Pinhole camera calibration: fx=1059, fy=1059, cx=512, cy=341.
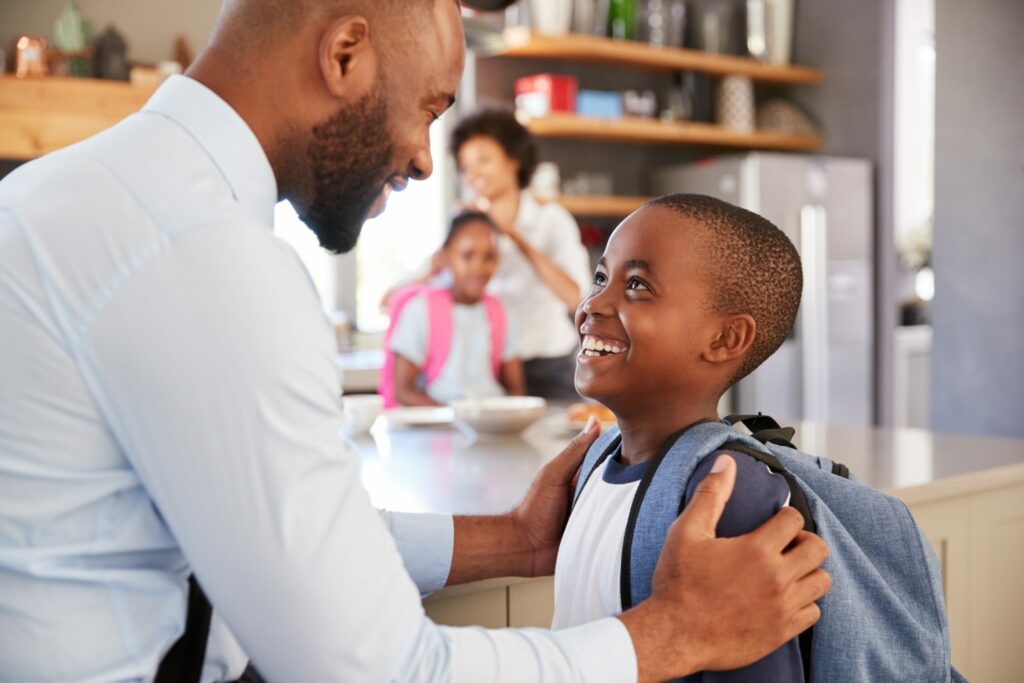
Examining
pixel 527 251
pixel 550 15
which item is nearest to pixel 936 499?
pixel 527 251

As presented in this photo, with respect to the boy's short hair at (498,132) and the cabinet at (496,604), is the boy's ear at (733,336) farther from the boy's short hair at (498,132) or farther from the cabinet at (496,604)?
the boy's short hair at (498,132)

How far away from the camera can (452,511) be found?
4.63ft

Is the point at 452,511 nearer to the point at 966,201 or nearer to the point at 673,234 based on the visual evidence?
the point at 673,234

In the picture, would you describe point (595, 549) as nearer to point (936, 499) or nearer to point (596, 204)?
point (936, 499)

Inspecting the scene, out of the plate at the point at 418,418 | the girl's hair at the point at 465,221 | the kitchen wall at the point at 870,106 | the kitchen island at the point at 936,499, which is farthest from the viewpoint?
the kitchen wall at the point at 870,106

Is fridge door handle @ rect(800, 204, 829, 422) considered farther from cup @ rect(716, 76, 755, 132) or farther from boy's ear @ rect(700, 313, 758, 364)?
boy's ear @ rect(700, 313, 758, 364)

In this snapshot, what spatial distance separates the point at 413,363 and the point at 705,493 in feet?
7.34

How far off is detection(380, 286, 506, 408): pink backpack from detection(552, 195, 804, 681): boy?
1.99m

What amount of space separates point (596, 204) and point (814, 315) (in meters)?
1.25

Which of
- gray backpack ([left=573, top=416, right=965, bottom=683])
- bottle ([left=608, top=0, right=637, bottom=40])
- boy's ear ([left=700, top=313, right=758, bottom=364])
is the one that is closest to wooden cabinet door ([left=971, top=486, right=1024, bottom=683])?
gray backpack ([left=573, top=416, right=965, bottom=683])

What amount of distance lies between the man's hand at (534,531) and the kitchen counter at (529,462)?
0.58ft

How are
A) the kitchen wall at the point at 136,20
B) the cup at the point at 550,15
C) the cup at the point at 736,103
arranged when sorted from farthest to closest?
1. the cup at the point at 736,103
2. the cup at the point at 550,15
3. the kitchen wall at the point at 136,20

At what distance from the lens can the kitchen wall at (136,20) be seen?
3953 millimetres

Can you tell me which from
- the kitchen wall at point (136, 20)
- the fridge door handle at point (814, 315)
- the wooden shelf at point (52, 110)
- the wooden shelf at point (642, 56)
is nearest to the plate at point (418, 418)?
the wooden shelf at point (52, 110)
